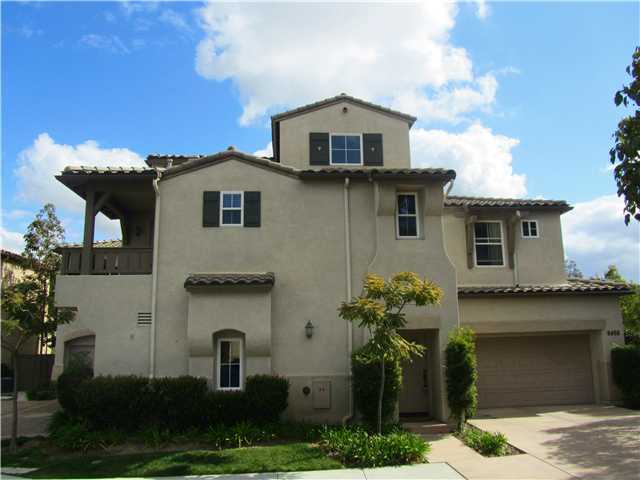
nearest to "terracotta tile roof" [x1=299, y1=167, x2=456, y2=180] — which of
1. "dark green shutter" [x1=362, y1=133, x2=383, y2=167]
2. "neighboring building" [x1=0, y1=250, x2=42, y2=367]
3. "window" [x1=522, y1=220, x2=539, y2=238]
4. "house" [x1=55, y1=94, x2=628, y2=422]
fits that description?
"house" [x1=55, y1=94, x2=628, y2=422]

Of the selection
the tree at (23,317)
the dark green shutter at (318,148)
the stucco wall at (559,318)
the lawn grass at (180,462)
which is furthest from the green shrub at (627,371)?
the tree at (23,317)

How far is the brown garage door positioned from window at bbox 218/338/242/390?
832 centimetres

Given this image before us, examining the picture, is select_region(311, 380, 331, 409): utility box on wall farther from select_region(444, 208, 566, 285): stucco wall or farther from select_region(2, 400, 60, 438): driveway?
select_region(2, 400, 60, 438): driveway

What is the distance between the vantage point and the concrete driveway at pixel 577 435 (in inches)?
392

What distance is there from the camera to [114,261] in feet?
49.0

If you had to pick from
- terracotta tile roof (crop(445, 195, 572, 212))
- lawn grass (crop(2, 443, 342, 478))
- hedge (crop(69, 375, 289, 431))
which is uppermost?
terracotta tile roof (crop(445, 195, 572, 212))

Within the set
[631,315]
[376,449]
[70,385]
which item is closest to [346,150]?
[376,449]

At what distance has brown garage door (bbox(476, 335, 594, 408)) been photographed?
17.1m

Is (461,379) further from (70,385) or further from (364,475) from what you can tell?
(70,385)

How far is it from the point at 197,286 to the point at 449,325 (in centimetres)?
731

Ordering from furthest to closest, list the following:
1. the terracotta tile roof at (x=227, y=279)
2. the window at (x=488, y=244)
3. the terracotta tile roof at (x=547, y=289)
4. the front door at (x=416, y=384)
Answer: the window at (x=488, y=244), the terracotta tile roof at (x=547, y=289), the front door at (x=416, y=384), the terracotta tile roof at (x=227, y=279)

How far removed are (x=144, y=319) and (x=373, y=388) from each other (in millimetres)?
6743

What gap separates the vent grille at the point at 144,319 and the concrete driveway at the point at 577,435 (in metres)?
9.72

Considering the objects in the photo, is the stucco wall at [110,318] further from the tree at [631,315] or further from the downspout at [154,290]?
the tree at [631,315]
